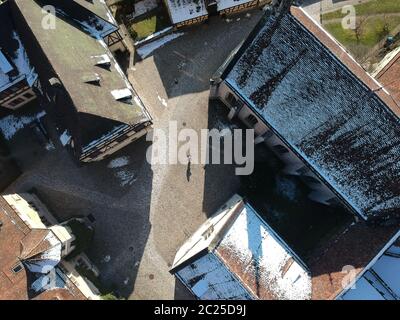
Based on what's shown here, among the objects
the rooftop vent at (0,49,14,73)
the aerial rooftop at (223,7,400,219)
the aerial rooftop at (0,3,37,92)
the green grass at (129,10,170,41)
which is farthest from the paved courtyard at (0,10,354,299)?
the green grass at (129,10,170,41)

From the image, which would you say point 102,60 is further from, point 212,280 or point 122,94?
point 212,280

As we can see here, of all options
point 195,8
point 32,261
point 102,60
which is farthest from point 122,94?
point 32,261

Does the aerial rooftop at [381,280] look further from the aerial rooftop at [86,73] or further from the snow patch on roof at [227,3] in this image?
the snow patch on roof at [227,3]

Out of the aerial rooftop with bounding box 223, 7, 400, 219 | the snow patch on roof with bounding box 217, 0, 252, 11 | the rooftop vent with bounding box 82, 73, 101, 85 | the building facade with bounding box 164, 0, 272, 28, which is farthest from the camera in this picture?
the snow patch on roof with bounding box 217, 0, 252, 11

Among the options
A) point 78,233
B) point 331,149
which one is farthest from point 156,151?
Answer: point 331,149

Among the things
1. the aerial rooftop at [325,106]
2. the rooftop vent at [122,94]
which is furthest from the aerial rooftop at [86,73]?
the aerial rooftop at [325,106]

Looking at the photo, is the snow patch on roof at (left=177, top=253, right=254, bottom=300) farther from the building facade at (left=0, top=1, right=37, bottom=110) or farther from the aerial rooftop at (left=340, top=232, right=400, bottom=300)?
the building facade at (left=0, top=1, right=37, bottom=110)
